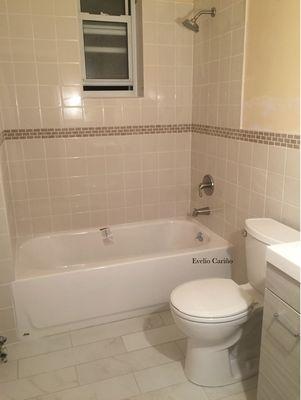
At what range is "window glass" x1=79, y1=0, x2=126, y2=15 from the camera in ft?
7.90

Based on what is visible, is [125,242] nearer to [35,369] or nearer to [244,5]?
[35,369]

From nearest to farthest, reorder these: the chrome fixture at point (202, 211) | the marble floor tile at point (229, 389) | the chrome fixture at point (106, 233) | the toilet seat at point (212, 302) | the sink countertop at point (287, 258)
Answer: the sink countertop at point (287, 258), the toilet seat at point (212, 302), the marble floor tile at point (229, 389), the chrome fixture at point (202, 211), the chrome fixture at point (106, 233)

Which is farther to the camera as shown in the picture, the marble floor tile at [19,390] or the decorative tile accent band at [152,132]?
the decorative tile accent band at [152,132]

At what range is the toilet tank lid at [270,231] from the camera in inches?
60.5

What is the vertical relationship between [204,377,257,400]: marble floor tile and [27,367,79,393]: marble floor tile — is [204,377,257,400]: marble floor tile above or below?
below

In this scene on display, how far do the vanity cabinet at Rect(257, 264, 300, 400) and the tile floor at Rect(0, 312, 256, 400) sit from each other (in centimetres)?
40

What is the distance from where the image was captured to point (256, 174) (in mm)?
1941

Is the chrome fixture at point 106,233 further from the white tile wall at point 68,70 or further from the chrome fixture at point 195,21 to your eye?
the chrome fixture at point 195,21

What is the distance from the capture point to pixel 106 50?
253cm

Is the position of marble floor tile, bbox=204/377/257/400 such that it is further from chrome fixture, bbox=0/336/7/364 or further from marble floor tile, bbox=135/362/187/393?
chrome fixture, bbox=0/336/7/364

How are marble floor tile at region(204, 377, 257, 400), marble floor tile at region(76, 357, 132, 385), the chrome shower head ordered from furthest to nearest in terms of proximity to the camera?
the chrome shower head → marble floor tile at region(76, 357, 132, 385) → marble floor tile at region(204, 377, 257, 400)

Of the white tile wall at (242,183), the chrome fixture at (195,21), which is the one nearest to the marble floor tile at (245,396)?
the white tile wall at (242,183)

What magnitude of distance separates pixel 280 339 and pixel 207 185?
143 cm

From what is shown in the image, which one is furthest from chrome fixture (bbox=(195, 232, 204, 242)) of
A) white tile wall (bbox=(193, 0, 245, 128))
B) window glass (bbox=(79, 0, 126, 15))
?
window glass (bbox=(79, 0, 126, 15))
